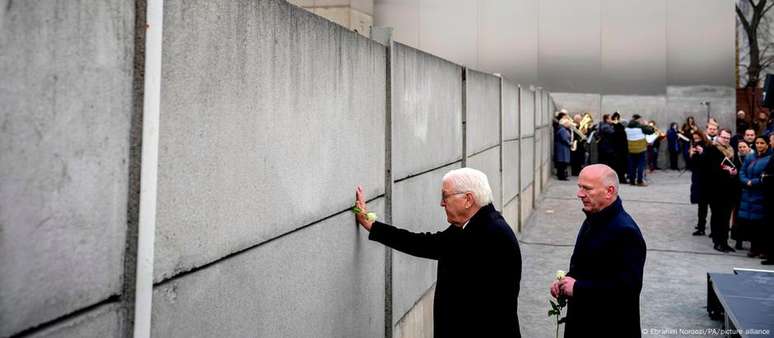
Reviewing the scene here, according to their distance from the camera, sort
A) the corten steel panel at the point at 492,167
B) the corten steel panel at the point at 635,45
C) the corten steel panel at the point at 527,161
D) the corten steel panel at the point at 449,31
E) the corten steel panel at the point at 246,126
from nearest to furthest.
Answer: the corten steel panel at the point at 246,126
the corten steel panel at the point at 492,167
the corten steel panel at the point at 527,161
the corten steel panel at the point at 635,45
the corten steel panel at the point at 449,31

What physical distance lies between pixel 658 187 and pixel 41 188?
57.4 feet

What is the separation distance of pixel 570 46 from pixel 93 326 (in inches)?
1018

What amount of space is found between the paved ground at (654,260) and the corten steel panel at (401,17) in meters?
12.7

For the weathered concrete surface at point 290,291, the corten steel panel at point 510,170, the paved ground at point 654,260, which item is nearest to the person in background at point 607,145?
the paved ground at point 654,260

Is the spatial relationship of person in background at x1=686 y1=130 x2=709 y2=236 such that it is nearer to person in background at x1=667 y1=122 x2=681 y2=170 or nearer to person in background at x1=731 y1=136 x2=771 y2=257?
person in background at x1=731 y1=136 x2=771 y2=257

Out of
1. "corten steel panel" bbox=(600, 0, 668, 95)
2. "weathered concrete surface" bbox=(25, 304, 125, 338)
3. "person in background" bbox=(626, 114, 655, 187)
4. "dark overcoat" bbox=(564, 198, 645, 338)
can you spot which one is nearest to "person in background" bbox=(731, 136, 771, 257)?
"dark overcoat" bbox=(564, 198, 645, 338)

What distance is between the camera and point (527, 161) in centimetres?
1324

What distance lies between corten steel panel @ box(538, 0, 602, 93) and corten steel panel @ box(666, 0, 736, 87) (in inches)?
101

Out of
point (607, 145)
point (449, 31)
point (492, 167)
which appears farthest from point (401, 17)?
point (492, 167)

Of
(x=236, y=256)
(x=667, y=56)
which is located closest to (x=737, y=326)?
(x=236, y=256)

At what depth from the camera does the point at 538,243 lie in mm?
10391

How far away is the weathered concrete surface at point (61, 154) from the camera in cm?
140

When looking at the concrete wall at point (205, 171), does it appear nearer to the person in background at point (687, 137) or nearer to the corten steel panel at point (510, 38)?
the person in background at point (687, 137)

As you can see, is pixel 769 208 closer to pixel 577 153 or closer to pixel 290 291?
pixel 290 291
